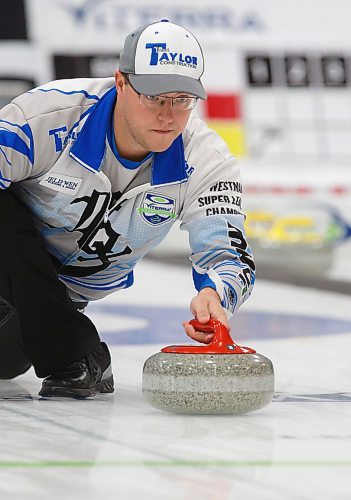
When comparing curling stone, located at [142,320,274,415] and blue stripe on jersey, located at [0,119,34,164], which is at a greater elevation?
blue stripe on jersey, located at [0,119,34,164]

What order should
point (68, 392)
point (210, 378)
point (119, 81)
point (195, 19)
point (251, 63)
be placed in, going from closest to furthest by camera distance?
1. point (210, 378)
2. point (119, 81)
3. point (68, 392)
4. point (195, 19)
5. point (251, 63)

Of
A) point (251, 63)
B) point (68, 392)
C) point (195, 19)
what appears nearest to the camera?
point (68, 392)

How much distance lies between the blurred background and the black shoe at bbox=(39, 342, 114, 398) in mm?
5990

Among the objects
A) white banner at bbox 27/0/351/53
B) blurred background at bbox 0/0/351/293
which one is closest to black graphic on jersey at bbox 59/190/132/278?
blurred background at bbox 0/0/351/293

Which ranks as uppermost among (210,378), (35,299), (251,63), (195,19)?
(195,19)

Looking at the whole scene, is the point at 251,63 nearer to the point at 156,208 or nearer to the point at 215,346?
the point at 156,208

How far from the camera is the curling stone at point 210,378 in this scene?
251 cm

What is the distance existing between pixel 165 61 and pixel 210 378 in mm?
702

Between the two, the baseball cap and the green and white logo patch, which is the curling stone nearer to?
the green and white logo patch

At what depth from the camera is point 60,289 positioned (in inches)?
111

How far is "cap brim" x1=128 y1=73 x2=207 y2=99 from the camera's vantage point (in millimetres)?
Answer: 2564

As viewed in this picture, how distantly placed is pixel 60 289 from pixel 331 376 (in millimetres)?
962

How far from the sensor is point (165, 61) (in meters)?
2.59

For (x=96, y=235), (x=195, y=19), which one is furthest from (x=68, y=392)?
(x=195, y=19)
